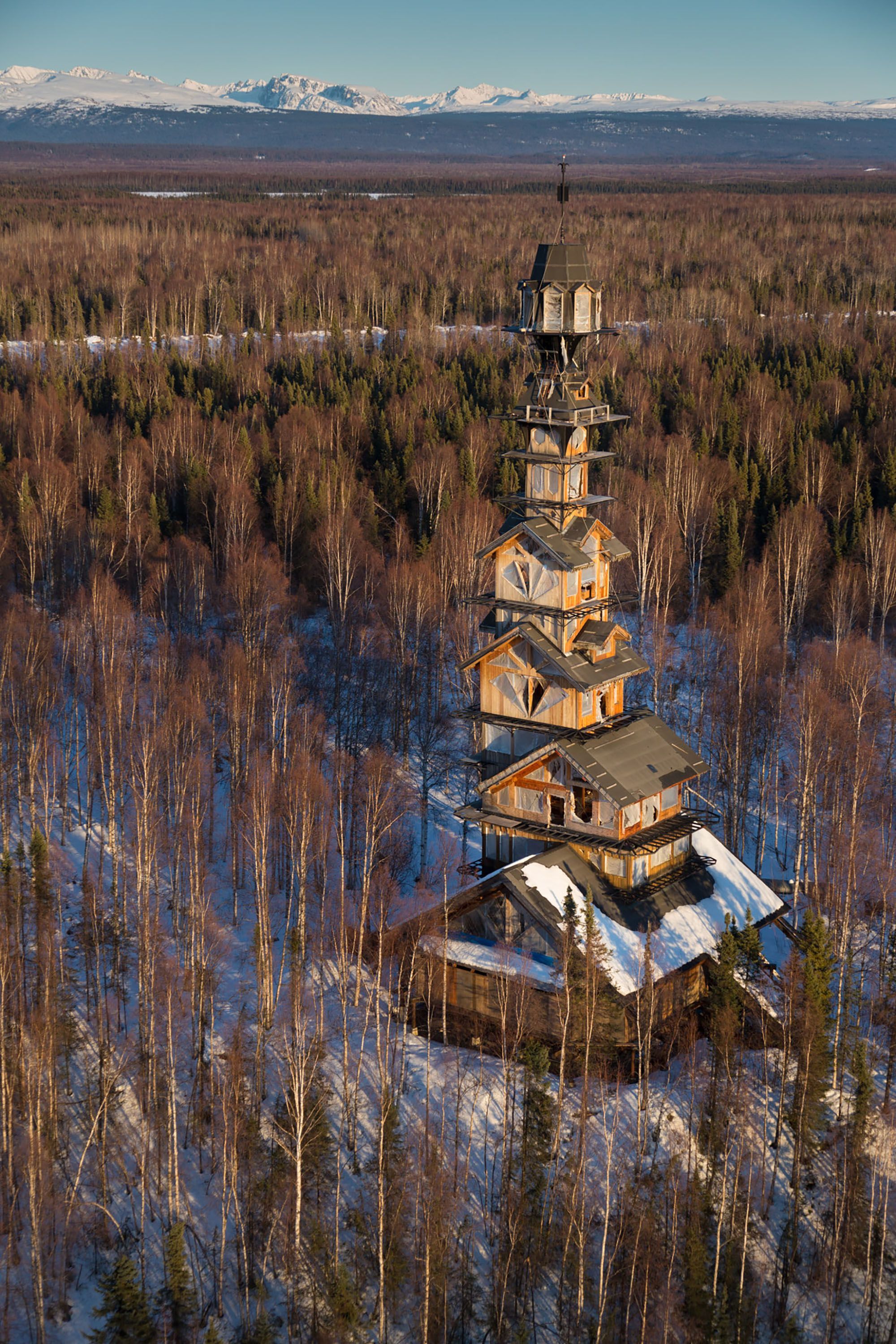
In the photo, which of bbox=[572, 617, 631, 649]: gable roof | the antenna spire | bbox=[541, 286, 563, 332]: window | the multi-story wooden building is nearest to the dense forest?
the multi-story wooden building

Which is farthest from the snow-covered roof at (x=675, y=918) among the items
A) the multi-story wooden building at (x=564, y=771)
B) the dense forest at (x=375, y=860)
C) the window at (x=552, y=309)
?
the window at (x=552, y=309)

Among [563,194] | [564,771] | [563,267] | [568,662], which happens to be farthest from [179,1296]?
[563,194]

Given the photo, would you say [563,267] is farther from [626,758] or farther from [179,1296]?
[179,1296]

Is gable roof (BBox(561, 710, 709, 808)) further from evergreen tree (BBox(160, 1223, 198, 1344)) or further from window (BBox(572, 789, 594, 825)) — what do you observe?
evergreen tree (BBox(160, 1223, 198, 1344))

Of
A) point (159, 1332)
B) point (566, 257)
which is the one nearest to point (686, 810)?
point (566, 257)

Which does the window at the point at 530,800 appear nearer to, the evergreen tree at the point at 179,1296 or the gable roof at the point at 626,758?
the gable roof at the point at 626,758

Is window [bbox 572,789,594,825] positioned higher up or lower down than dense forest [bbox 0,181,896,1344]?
higher up

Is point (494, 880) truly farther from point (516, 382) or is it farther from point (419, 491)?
point (516, 382)
